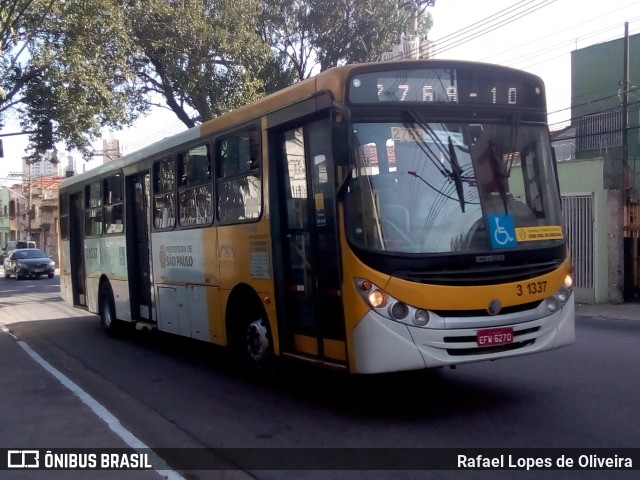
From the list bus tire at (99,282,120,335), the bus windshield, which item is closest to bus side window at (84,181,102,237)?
bus tire at (99,282,120,335)

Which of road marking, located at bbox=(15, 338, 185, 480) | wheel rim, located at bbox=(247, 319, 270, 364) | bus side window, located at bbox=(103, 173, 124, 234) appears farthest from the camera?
bus side window, located at bbox=(103, 173, 124, 234)

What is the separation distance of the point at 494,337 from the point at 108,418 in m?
4.13

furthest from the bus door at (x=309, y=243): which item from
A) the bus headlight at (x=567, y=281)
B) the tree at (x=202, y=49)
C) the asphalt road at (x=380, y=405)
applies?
the tree at (x=202, y=49)

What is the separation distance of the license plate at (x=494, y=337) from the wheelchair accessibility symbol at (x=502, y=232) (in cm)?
78

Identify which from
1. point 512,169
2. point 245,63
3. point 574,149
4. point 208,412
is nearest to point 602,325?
point 512,169

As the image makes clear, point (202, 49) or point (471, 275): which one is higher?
point (202, 49)

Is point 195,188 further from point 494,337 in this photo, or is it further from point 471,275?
point 494,337

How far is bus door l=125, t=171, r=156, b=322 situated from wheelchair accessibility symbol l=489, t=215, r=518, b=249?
705 centimetres

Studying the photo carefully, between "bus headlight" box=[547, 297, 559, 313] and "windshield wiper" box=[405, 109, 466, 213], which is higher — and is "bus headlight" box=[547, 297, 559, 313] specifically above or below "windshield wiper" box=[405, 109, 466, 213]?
below

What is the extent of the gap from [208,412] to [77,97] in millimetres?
15806

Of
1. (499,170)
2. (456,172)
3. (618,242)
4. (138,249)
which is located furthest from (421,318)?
(618,242)

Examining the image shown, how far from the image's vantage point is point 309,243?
7.99m

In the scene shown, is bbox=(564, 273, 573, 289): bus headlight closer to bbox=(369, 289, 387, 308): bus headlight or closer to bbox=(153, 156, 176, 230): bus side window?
bbox=(369, 289, 387, 308): bus headlight

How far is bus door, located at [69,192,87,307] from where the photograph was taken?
54.2 ft
